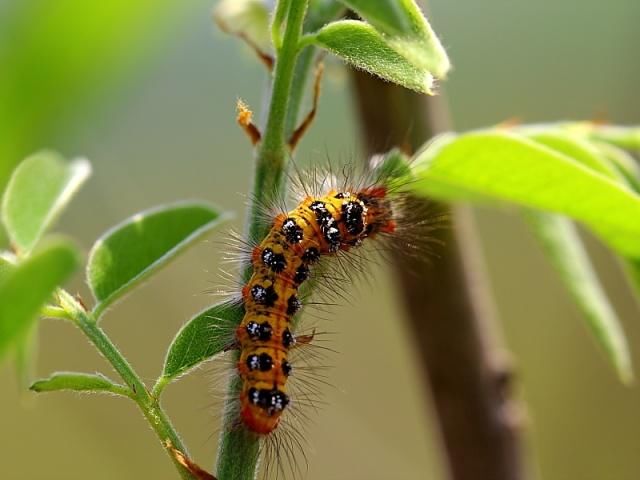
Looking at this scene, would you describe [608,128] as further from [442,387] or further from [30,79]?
[30,79]

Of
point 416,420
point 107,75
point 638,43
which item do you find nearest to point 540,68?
point 638,43

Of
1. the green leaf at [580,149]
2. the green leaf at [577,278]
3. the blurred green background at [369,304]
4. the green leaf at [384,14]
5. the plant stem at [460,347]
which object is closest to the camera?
the green leaf at [384,14]

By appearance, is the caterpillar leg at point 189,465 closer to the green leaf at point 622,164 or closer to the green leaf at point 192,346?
the green leaf at point 192,346

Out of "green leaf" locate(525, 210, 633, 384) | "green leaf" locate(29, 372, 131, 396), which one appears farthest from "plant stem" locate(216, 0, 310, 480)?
"green leaf" locate(525, 210, 633, 384)

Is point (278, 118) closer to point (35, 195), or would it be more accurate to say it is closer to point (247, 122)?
point (247, 122)

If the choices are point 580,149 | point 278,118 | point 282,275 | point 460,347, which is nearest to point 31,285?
point 278,118

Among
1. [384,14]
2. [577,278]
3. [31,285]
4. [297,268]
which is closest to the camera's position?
[31,285]

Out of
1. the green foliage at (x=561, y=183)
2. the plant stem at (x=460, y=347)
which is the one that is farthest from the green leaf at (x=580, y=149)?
the plant stem at (x=460, y=347)
